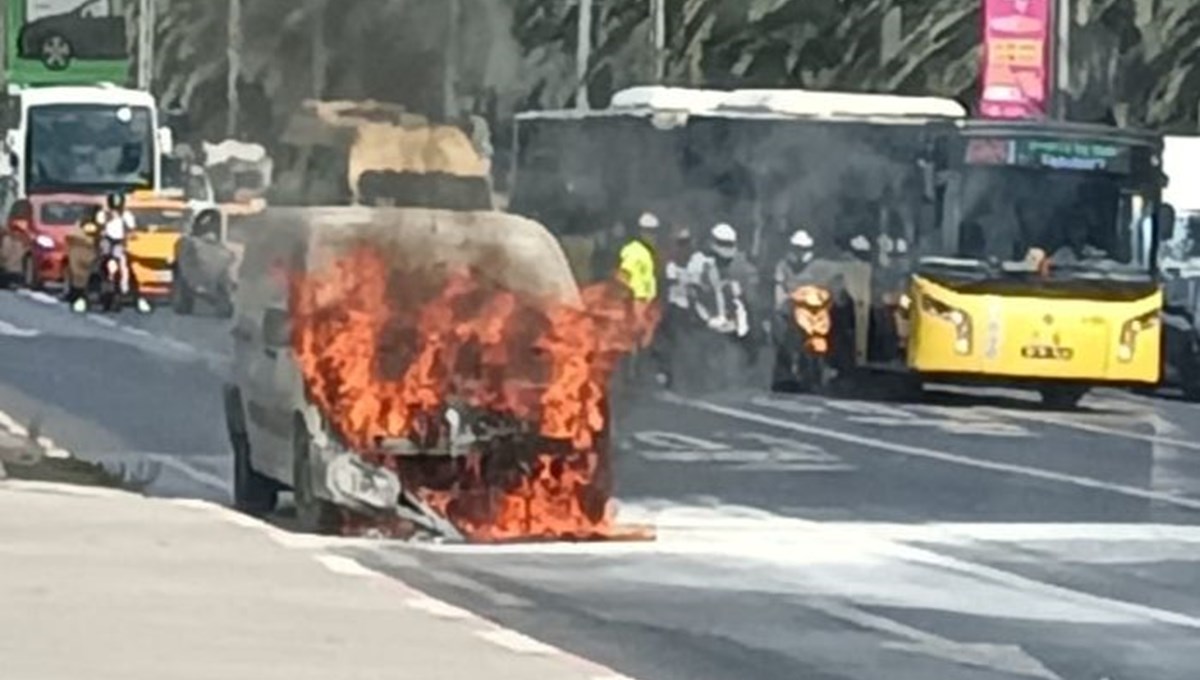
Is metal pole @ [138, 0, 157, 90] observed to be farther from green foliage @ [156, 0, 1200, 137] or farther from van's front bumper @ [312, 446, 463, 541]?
van's front bumper @ [312, 446, 463, 541]

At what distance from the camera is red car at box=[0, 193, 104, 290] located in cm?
5706

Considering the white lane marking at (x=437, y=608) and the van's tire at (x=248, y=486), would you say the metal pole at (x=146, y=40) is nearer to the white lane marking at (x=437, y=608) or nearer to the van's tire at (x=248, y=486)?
the van's tire at (x=248, y=486)

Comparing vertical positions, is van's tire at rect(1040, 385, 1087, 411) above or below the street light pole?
below

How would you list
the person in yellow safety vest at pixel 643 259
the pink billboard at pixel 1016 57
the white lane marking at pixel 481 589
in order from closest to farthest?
the white lane marking at pixel 481 589 < the person in yellow safety vest at pixel 643 259 < the pink billboard at pixel 1016 57

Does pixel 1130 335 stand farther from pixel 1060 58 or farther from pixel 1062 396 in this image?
pixel 1060 58

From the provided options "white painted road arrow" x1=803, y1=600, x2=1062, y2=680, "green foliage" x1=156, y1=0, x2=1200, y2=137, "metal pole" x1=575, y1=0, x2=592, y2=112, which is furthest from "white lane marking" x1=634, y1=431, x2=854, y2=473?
"white painted road arrow" x1=803, y1=600, x2=1062, y2=680

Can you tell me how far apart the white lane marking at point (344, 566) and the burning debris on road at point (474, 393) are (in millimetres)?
1314

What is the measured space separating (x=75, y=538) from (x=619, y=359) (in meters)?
2.99

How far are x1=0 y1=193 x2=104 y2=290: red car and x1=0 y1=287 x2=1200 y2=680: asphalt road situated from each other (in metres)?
22.9

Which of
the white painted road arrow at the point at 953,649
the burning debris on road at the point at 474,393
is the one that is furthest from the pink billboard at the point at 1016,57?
the white painted road arrow at the point at 953,649

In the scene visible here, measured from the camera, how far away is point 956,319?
34469 millimetres

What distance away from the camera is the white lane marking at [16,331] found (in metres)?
42.6

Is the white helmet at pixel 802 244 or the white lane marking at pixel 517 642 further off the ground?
the white helmet at pixel 802 244

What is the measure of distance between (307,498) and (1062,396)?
17700 millimetres
